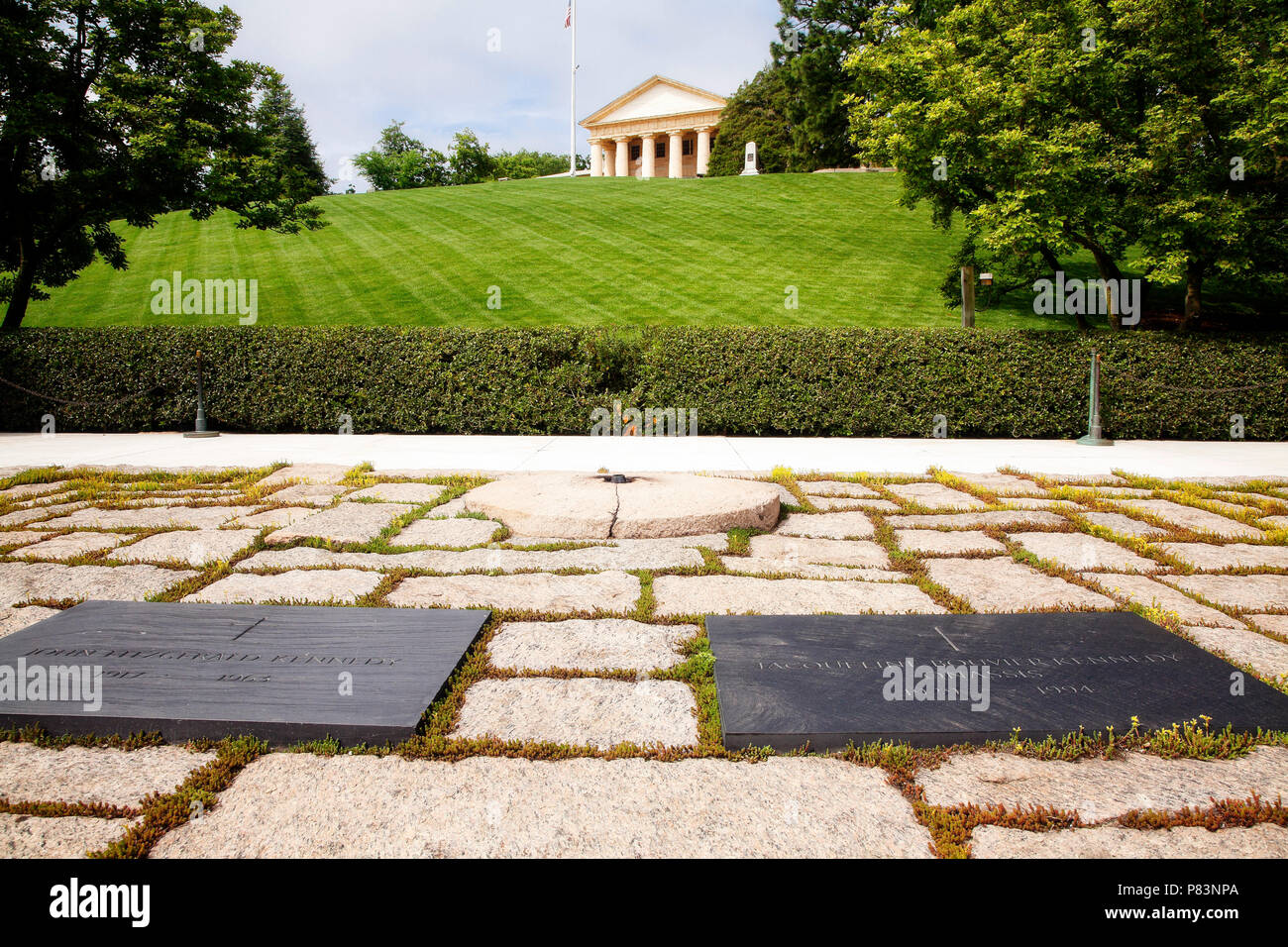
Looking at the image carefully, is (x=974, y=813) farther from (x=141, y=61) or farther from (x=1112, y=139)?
(x=141, y=61)

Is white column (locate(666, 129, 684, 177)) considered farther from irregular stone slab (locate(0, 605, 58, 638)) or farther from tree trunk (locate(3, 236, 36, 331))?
irregular stone slab (locate(0, 605, 58, 638))

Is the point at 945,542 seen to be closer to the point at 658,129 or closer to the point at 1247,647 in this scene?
the point at 1247,647

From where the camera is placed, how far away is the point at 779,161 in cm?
4716

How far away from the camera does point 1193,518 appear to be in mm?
5242

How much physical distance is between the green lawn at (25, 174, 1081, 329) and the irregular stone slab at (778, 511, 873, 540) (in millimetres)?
14398

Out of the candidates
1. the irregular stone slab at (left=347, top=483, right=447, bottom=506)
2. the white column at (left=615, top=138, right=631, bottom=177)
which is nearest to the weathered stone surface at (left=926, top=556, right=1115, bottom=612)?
the irregular stone slab at (left=347, top=483, right=447, bottom=506)

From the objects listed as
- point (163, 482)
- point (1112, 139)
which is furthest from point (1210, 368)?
point (163, 482)

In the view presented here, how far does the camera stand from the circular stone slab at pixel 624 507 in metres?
4.71

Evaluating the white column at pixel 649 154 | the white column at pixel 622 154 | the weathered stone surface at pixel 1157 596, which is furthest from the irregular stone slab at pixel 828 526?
the white column at pixel 622 154

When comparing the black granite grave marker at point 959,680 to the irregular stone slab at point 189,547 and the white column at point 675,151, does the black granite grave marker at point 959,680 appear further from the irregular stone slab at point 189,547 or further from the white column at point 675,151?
the white column at point 675,151

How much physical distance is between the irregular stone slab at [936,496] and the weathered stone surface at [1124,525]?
0.75 meters

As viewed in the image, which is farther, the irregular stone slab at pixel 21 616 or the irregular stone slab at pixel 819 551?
the irregular stone slab at pixel 819 551

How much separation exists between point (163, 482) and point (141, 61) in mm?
10793

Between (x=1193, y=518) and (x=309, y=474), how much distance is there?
7701 millimetres
